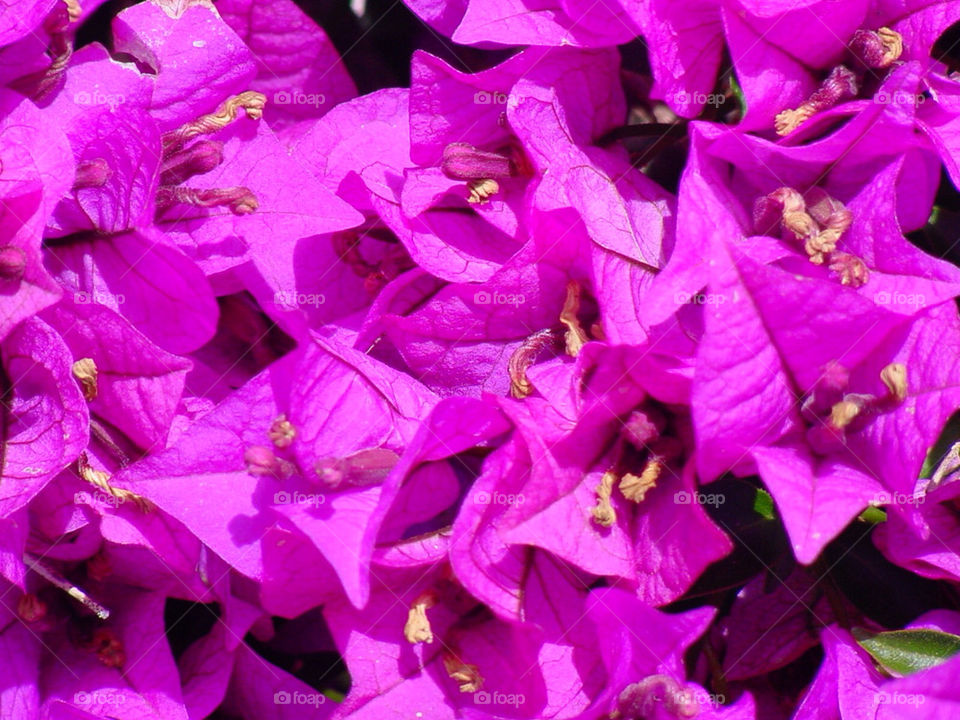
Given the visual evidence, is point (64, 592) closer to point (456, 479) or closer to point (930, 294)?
point (456, 479)

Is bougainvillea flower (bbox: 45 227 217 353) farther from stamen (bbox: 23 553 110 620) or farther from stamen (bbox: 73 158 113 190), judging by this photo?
stamen (bbox: 23 553 110 620)

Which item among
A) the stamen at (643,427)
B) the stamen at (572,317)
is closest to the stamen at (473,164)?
the stamen at (572,317)

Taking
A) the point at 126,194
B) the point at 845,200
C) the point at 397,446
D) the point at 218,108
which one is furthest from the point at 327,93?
the point at 845,200

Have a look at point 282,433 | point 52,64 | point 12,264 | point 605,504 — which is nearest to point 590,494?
point 605,504

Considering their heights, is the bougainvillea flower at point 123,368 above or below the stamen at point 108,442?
above

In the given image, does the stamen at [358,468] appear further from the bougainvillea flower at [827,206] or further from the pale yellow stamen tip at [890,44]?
the pale yellow stamen tip at [890,44]

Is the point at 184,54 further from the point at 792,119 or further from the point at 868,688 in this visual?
the point at 868,688

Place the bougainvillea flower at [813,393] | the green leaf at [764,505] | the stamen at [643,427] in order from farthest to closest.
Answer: the green leaf at [764,505], the stamen at [643,427], the bougainvillea flower at [813,393]
